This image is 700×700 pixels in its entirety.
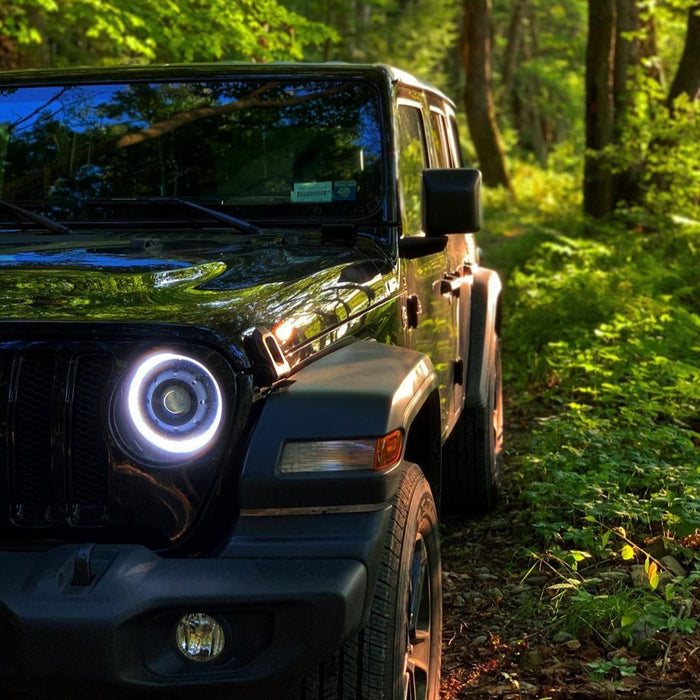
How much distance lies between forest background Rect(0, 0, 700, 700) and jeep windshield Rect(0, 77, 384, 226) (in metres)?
1.69

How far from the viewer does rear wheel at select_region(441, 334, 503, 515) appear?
5320mm

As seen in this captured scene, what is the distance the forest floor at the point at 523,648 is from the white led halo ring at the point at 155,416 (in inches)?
63.1

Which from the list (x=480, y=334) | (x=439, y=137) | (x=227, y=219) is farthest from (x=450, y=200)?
(x=480, y=334)

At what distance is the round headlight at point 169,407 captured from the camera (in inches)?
102

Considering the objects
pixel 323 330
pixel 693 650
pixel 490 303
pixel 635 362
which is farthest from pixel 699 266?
pixel 323 330

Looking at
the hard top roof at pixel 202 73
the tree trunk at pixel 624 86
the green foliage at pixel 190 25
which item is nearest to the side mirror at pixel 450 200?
the hard top roof at pixel 202 73

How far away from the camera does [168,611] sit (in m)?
2.39

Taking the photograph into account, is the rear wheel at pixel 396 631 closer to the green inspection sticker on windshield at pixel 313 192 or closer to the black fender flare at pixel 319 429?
the black fender flare at pixel 319 429

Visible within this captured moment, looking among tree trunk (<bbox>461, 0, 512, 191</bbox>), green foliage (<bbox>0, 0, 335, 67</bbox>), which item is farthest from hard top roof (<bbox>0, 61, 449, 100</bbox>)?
tree trunk (<bbox>461, 0, 512, 191</bbox>)

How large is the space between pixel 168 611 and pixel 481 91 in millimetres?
22552

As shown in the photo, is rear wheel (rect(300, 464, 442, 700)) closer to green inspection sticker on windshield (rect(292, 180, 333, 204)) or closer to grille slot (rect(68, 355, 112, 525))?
grille slot (rect(68, 355, 112, 525))

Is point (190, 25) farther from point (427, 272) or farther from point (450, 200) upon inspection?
point (450, 200)

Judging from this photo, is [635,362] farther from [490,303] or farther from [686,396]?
[490,303]

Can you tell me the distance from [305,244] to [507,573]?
1.86m
